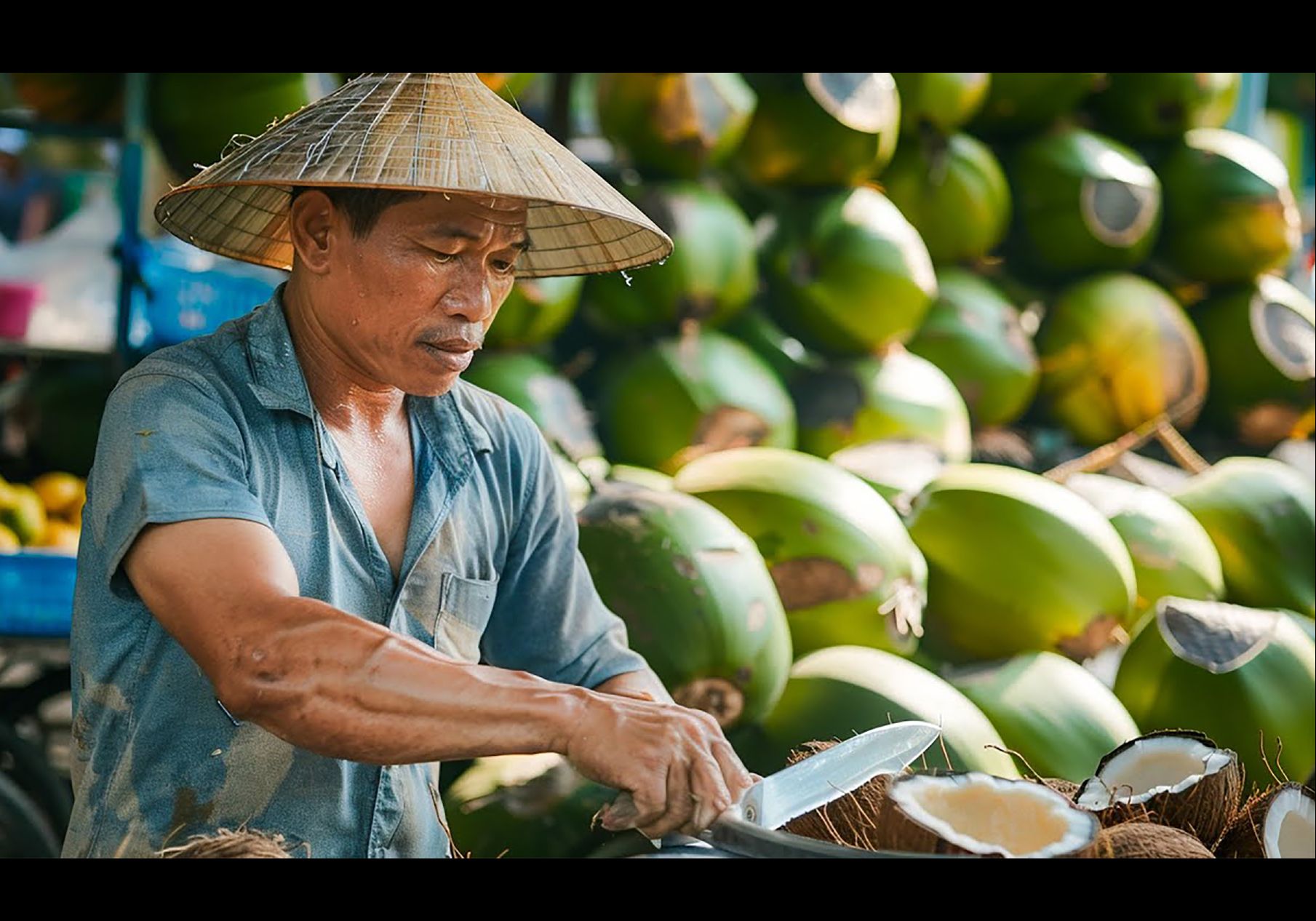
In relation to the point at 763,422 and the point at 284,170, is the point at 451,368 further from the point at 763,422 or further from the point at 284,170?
the point at 763,422

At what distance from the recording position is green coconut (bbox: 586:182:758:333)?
341cm

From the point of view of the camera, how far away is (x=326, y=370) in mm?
1884

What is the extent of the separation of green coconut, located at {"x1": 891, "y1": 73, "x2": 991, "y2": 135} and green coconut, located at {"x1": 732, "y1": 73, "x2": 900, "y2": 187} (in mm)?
55

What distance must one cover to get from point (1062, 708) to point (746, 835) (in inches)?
62.1

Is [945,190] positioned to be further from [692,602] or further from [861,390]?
A: [692,602]

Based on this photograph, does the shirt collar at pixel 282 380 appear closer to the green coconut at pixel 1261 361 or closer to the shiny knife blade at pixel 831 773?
the shiny knife blade at pixel 831 773

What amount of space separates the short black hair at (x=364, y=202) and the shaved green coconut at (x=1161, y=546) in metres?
2.06

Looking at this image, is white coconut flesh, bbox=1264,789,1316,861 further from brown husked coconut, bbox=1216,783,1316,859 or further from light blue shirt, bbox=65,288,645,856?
light blue shirt, bbox=65,288,645,856

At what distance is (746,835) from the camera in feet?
4.24

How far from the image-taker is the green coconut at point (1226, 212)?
4.21m

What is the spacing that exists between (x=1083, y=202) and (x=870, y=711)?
2.12 m

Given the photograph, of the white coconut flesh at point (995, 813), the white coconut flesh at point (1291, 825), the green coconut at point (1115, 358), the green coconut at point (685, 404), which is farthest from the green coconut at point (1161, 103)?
the white coconut flesh at point (995, 813)

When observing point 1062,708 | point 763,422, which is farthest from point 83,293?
point 1062,708

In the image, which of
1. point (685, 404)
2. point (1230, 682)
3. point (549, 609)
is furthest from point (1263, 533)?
point (549, 609)
